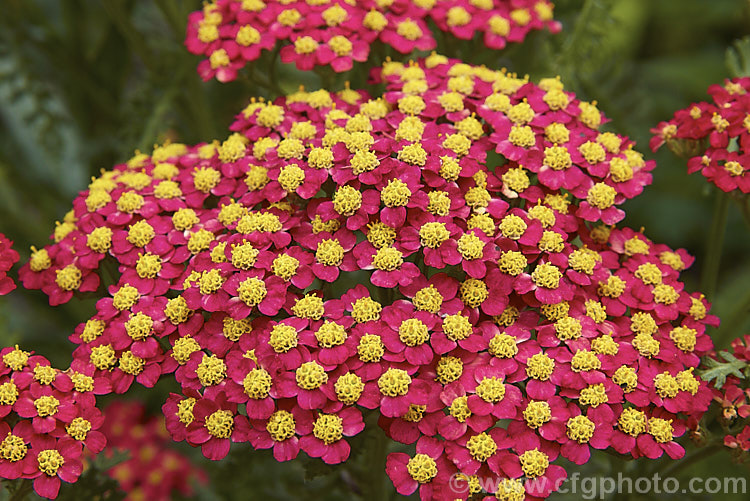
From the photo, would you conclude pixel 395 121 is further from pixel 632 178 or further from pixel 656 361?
pixel 656 361

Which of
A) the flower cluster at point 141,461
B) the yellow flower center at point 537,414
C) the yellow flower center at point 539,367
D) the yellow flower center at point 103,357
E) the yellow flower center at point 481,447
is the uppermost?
the yellow flower center at point 539,367

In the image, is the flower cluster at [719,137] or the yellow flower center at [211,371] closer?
the yellow flower center at [211,371]

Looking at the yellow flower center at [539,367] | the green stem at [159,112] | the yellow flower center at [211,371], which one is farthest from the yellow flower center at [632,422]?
the green stem at [159,112]

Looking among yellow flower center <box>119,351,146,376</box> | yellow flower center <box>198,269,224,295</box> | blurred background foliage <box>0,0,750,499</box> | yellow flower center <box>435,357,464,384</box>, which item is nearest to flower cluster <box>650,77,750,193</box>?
blurred background foliage <box>0,0,750,499</box>

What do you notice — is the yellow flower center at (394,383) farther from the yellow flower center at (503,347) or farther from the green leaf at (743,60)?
the green leaf at (743,60)

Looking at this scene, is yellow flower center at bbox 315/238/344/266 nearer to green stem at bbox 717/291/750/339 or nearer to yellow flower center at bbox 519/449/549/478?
yellow flower center at bbox 519/449/549/478

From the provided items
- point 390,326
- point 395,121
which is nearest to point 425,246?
point 390,326
